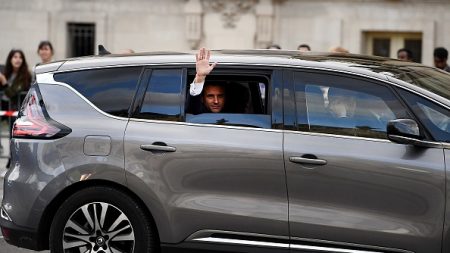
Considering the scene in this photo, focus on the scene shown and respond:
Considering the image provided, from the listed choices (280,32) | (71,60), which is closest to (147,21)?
(280,32)

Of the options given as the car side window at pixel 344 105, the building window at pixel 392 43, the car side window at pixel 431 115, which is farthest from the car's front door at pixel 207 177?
the building window at pixel 392 43

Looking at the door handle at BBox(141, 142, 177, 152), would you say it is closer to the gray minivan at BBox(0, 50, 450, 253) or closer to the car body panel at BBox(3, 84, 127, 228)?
the gray minivan at BBox(0, 50, 450, 253)

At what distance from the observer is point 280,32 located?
64.3ft

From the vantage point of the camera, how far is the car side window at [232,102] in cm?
683

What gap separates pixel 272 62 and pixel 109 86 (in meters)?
1.18

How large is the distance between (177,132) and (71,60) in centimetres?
114

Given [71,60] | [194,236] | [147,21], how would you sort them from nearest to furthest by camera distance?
[194,236]
[71,60]
[147,21]

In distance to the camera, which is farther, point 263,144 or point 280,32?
point 280,32

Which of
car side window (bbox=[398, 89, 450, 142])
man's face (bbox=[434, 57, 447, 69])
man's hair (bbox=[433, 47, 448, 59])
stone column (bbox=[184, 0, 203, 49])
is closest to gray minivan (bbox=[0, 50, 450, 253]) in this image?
car side window (bbox=[398, 89, 450, 142])

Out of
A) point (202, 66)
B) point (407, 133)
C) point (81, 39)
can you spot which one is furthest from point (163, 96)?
point (81, 39)

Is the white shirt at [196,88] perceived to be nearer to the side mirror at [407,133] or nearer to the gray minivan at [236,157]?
the gray minivan at [236,157]

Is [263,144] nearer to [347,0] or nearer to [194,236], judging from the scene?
[194,236]

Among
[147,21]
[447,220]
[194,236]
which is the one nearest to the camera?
[447,220]

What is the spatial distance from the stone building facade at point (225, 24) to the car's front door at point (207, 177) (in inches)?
497
